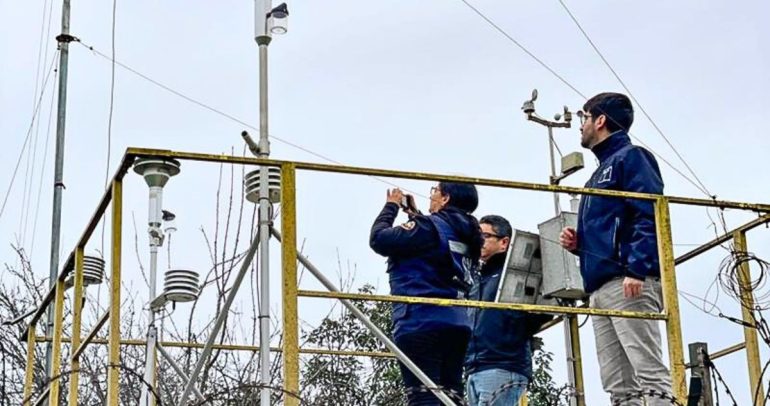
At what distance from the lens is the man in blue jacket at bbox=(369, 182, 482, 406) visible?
27.2 feet

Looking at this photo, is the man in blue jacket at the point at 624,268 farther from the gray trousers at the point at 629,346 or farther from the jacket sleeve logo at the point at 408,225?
the jacket sleeve logo at the point at 408,225

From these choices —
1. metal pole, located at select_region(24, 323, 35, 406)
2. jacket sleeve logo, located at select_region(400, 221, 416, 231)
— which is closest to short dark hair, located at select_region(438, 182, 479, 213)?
jacket sleeve logo, located at select_region(400, 221, 416, 231)

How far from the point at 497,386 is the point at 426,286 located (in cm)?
83

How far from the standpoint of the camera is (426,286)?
841cm

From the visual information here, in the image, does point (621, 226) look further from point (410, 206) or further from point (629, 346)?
point (410, 206)

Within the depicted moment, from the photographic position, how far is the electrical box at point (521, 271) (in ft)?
29.8

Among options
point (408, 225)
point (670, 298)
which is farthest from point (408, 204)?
point (670, 298)

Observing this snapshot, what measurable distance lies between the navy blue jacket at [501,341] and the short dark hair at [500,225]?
57cm

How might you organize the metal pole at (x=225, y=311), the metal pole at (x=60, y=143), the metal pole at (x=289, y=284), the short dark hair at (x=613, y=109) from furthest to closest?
the metal pole at (x=60, y=143), the short dark hair at (x=613, y=109), the metal pole at (x=225, y=311), the metal pole at (x=289, y=284)

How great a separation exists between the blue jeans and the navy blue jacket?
3 cm

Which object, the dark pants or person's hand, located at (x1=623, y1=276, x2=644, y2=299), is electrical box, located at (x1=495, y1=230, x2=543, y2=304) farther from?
person's hand, located at (x1=623, y1=276, x2=644, y2=299)

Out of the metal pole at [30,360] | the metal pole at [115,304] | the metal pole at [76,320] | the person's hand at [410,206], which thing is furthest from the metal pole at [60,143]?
the metal pole at [115,304]

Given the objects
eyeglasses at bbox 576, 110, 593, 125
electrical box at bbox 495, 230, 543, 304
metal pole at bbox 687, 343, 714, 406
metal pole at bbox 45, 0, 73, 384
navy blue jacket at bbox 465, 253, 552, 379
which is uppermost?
metal pole at bbox 45, 0, 73, 384

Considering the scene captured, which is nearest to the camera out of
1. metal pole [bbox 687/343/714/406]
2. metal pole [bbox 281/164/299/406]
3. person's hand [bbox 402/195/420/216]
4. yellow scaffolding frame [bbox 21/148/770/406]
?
metal pole [bbox 281/164/299/406]
